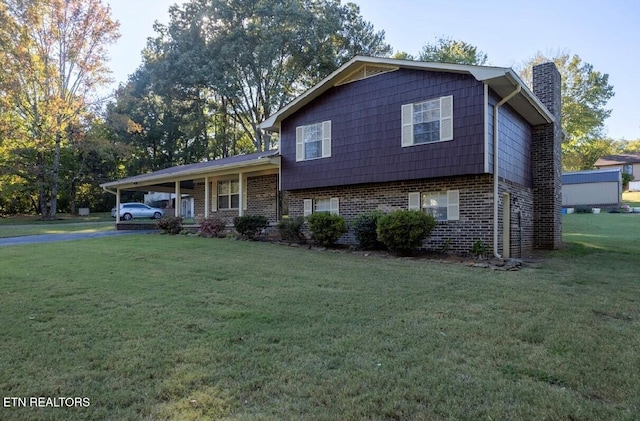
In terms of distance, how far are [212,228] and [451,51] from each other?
82.9ft

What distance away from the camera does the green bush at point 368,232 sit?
38.5 ft

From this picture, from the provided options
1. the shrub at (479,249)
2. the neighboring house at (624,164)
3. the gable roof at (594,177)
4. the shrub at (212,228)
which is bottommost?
the shrub at (479,249)

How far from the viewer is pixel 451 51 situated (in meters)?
31.5

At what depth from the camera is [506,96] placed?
1113 cm

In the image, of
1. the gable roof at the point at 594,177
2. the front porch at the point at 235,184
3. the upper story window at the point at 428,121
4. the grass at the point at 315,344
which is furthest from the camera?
the gable roof at the point at 594,177

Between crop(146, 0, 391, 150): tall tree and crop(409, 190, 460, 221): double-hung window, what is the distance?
2014cm

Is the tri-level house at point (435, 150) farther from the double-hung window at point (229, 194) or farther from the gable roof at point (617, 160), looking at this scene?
the gable roof at point (617, 160)

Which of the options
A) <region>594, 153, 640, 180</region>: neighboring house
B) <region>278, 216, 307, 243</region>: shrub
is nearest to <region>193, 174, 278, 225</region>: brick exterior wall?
<region>278, 216, 307, 243</region>: shrub

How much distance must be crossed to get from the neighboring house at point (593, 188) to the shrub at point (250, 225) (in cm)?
2536

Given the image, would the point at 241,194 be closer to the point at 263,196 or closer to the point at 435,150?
the point at 263,196

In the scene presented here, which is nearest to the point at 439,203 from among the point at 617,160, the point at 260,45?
the point at 260,45

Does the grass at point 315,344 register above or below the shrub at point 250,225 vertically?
below

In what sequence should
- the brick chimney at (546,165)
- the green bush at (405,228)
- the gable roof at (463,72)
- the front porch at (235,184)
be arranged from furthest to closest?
the front porch at (235,184), the brick chimney at (546,165), the green bush at (405,228), the gable roof at (463,72)

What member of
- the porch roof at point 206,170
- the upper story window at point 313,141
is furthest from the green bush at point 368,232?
the porch roof at point 206,170
